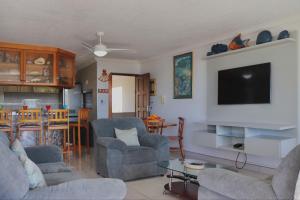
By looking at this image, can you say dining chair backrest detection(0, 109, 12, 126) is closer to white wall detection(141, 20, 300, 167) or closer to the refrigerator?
white wall detection(141, 20, 300, 167)

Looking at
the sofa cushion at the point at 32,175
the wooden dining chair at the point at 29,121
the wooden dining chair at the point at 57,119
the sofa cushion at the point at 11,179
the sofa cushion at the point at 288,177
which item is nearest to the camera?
the sofa cushion at the point at 11,179

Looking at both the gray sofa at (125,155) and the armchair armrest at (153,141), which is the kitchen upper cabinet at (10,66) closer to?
the gray sofa at (125,155)

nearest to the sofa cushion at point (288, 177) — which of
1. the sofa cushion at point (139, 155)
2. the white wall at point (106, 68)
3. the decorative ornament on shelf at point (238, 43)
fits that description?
the sofa cushion at point (139, 155)

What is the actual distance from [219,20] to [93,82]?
14.4ft

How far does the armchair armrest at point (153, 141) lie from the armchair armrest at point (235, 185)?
1.81 metres

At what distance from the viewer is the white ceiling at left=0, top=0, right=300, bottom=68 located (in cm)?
337

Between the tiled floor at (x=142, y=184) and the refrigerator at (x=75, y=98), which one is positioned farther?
the refrigerator at (x=75, y=98)

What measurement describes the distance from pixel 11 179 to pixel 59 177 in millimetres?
792

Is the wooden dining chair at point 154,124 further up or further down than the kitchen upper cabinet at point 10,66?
further down

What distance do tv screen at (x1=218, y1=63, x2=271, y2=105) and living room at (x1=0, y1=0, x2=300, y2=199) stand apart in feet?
0.06

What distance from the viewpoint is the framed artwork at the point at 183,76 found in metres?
5.74

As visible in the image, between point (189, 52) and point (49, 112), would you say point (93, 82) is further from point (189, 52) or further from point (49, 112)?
point (189, 52)

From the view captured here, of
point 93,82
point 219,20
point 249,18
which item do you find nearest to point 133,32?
point 219,20

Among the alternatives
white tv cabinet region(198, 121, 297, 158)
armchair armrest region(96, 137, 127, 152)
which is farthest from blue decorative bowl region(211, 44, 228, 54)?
armchair armrest region(96, 137, 127, 152)
